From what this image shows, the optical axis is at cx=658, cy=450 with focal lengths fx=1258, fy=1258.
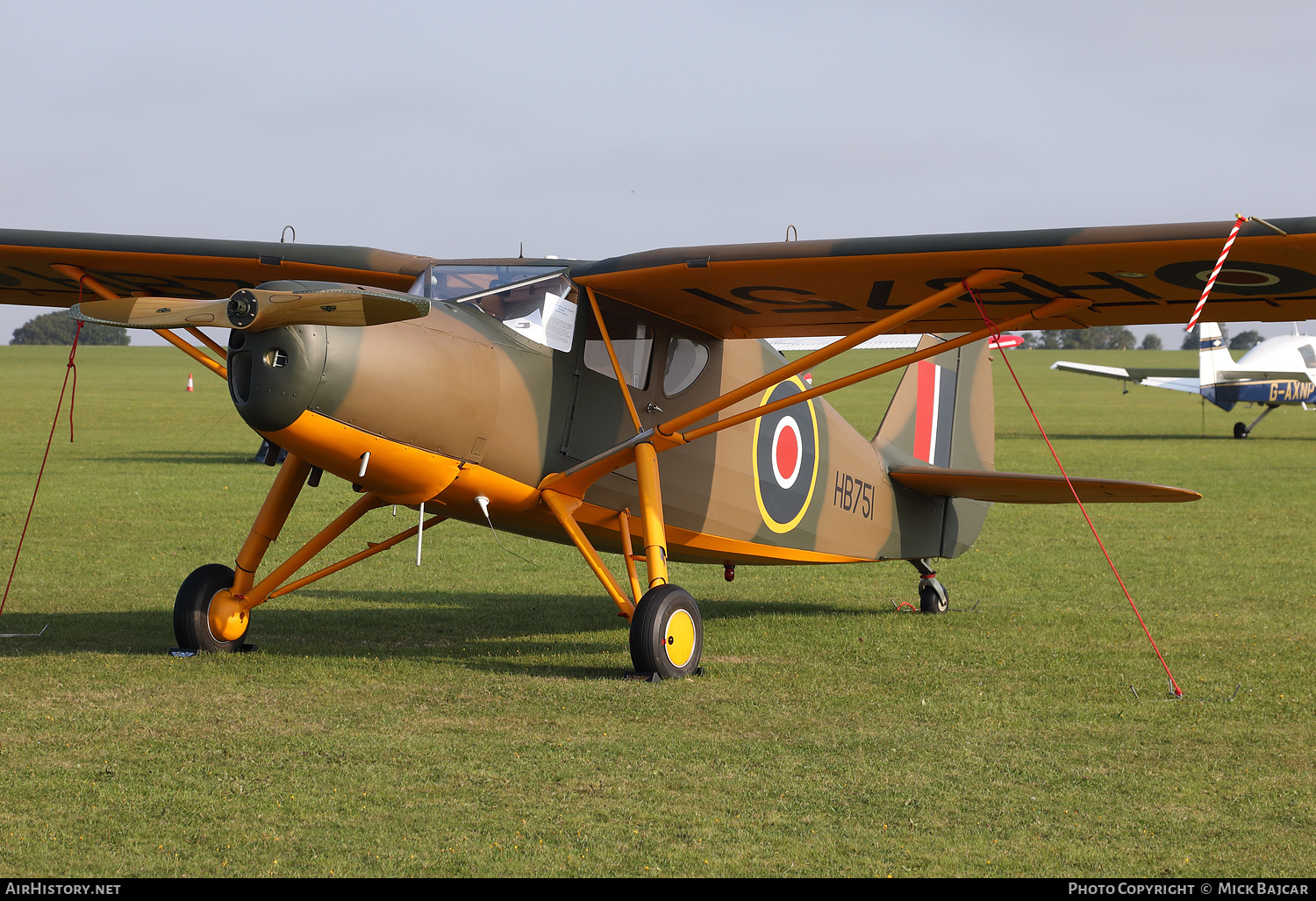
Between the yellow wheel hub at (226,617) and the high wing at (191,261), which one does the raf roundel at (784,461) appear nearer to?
the high wing at (191,261)

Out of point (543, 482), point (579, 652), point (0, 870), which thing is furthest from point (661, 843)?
point (579, 652)

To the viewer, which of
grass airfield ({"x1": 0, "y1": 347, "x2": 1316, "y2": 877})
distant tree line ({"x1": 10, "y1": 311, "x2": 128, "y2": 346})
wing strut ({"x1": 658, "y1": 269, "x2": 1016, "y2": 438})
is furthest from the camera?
distant tree line ({"x1": 10, "y1": 311, "x2": 128, "y2": 346})

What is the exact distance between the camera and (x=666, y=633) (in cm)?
783

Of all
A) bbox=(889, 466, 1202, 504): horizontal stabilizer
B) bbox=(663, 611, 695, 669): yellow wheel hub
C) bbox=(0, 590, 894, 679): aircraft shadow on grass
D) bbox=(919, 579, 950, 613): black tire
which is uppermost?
bbox=(889, 466, 1202, 504): horizontal stabilizer

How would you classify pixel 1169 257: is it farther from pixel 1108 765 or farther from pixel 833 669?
pixel 833 669

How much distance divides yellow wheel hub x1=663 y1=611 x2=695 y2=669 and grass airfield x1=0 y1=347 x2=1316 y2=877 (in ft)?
0.68

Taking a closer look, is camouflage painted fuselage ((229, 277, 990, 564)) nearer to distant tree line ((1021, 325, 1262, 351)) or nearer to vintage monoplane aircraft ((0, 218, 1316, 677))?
vintage monoplane aircraft ((0, 218, 1316, 677))

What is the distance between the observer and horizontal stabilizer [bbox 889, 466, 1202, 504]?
9.75m

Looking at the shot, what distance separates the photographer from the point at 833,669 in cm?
842

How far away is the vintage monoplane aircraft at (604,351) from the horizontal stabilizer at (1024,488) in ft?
0.11

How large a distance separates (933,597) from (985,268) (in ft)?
14.9

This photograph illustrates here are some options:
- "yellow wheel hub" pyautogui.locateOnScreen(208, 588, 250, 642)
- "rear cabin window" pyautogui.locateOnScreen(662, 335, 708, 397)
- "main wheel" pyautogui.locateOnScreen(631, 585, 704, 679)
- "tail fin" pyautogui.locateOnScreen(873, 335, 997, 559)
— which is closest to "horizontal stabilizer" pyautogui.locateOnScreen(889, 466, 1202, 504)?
"tail fin" pyautogui.locateOnScreen(873, 335, 997, 559)

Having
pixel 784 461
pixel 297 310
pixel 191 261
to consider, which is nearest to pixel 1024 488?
pixel 784 461
